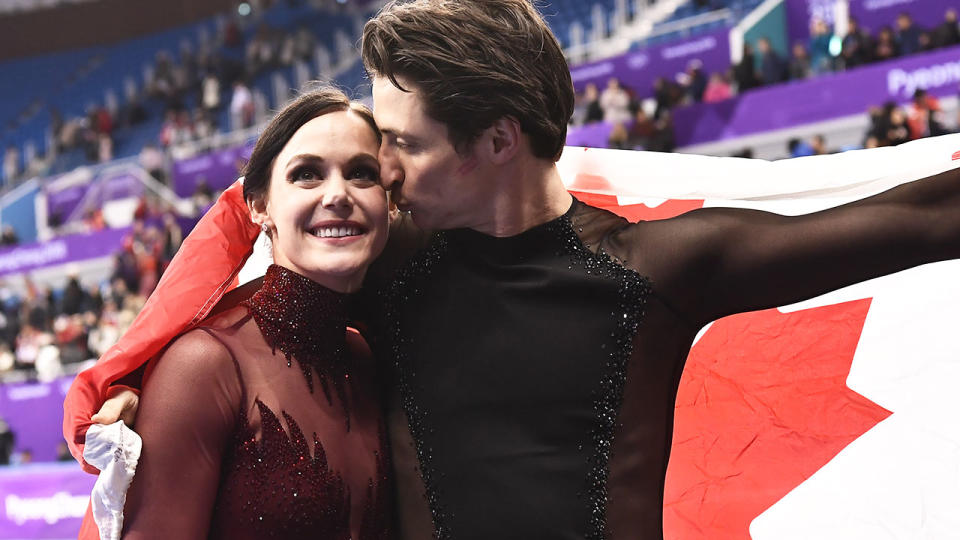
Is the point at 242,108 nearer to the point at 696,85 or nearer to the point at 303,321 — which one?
the point at 696,85

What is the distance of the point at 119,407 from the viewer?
6.12 ft

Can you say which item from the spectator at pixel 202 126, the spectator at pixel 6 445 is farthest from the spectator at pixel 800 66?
the spectator at pixel 202 126

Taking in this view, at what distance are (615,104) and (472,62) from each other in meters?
9.53

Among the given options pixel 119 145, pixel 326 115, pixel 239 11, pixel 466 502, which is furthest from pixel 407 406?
pixel 239 11

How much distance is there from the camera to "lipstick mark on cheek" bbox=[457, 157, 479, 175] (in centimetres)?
205

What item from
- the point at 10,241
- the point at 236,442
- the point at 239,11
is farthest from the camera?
the point at 239,11

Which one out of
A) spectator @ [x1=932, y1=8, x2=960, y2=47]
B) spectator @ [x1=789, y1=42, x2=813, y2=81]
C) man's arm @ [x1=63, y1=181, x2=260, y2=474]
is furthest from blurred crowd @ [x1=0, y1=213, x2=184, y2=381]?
man's arm @ [x1=63, y1=181, x2=260, y2=474]

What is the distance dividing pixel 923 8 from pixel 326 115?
10205 millimetres

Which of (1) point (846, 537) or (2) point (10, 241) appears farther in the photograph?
(2) point (10, 241)

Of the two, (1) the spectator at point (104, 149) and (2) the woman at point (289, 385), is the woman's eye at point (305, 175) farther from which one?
(1) the spectator at point (104, 149)

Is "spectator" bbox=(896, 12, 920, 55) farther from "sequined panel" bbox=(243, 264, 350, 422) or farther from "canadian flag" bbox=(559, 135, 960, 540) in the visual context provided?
"sequined panel" bbox=(243, 264, 350, 422)

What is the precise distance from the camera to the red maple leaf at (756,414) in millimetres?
2625

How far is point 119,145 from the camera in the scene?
62.6 feet

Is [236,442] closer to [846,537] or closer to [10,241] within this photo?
[846,537]
